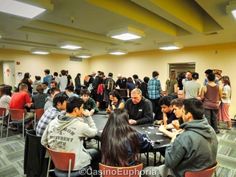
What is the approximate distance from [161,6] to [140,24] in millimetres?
1125

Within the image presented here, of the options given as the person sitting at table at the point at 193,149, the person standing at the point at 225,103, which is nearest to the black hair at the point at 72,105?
the person sitting at table at the point at 193,149

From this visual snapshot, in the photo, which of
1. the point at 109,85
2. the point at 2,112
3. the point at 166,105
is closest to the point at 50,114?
the point at 166,105

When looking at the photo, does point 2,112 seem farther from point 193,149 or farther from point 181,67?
point 181,67

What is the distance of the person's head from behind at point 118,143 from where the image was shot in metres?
1.72

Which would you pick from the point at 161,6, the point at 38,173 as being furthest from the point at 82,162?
the point at 161,6

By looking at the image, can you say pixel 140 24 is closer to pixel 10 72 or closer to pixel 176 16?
pixel 176 16

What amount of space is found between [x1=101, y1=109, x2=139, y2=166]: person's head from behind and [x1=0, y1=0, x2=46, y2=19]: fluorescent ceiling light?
208cm

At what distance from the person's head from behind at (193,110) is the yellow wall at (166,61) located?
5858mm

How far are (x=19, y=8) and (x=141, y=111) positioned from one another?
7.74ft

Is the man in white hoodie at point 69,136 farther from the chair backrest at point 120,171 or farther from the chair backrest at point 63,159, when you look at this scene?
the chair backrest at point 120,171

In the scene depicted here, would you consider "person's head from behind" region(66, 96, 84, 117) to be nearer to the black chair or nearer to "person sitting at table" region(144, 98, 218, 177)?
the black chair

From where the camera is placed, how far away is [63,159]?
1931 mm

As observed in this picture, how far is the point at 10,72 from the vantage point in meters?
8.90

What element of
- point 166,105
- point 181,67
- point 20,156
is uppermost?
point 181,67
